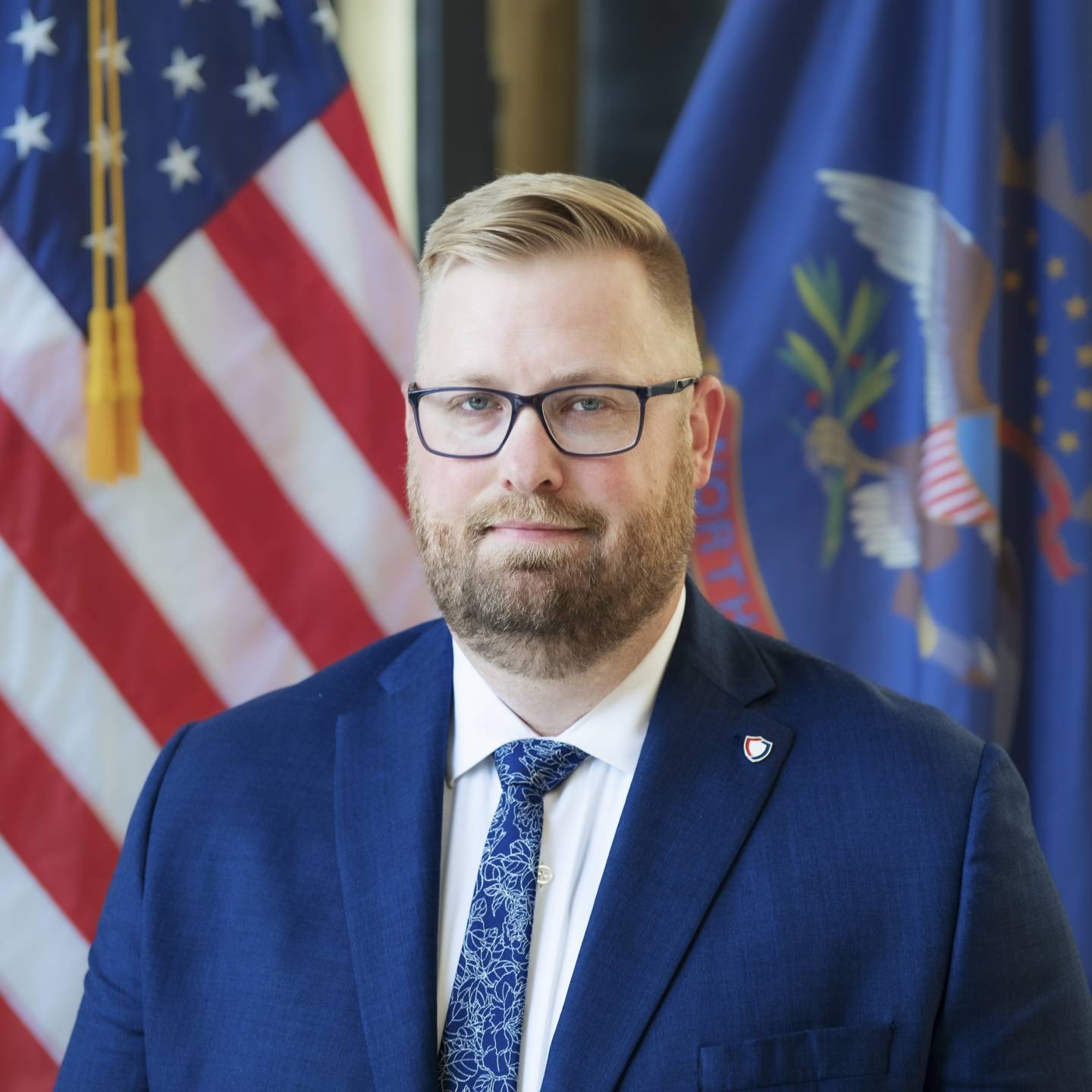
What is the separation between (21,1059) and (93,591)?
777mm

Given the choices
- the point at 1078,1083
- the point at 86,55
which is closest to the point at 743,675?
the point at 1078,1083

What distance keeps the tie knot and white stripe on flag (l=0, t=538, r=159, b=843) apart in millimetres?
994

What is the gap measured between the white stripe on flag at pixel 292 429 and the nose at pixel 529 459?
101 centimetres

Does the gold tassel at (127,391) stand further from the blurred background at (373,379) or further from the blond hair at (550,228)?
the blond hair at (550,228)

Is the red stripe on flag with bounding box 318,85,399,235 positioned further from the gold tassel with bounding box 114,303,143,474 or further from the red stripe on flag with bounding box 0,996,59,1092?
the red stripe on flag with bounding box 0,996,59,1092

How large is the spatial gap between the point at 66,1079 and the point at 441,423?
36.8 inches

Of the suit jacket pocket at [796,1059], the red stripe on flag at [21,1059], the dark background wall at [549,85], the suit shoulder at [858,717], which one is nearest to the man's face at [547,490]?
the suit shoulder at [858,717]

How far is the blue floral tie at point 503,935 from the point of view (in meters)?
1.46

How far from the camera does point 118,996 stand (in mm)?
1668

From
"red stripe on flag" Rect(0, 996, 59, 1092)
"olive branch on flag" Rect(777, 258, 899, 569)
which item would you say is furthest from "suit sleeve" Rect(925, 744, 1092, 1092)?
"red stripe on flag" Rect(0, 996, 59, 1092)

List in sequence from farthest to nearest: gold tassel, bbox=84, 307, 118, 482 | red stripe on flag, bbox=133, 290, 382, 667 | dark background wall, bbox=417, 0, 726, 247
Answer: dark background wall, bbox=417, 0, 726, 247, red stripe on flag, bbox=133, 290, 382, 667, gold tassel, bbox=84, 307, 118, 482

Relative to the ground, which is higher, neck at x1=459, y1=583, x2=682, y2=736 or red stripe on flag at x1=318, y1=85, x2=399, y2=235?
red stripe on flag at x1=318, y1=85, x2=399, y2=235

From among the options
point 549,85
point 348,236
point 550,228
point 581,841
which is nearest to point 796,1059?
point 581,841

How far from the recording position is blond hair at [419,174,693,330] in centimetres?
153
